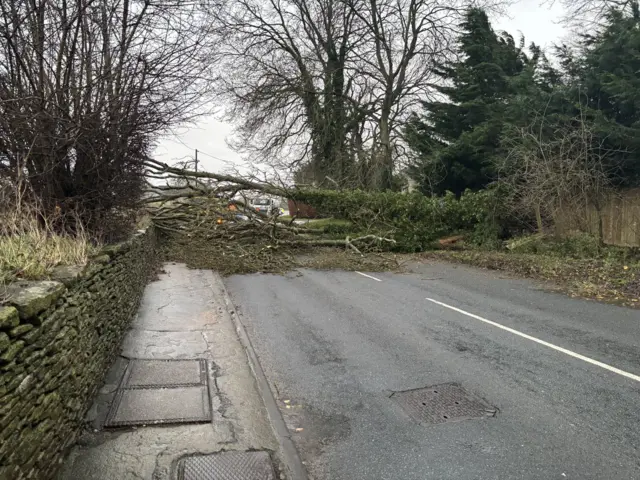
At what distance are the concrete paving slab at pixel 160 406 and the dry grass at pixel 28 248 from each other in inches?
58.9

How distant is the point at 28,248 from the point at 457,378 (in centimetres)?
486

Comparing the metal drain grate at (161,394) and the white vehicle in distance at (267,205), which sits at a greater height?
the white vehicle in distance at (267,205)

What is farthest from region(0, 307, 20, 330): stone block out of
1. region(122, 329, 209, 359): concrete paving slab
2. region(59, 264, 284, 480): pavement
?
region(122, 329, 209, 359): concrete paving slab

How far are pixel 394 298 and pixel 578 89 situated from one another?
11877 mm

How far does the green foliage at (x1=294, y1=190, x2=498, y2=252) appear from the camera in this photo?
18422 millimetres

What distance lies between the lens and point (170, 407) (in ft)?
15.0

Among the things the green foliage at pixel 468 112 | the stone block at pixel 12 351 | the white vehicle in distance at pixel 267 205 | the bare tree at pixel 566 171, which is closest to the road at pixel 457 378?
the stone block at pixel 12 351

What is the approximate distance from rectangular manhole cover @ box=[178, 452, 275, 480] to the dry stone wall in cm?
95

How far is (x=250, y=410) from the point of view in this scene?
4617 mm

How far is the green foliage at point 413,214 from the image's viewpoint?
1842cm

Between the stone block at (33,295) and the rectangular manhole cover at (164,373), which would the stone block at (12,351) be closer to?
the stone block at (33,295)

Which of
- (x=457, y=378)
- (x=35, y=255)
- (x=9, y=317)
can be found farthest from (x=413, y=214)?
(x=9, y=317)

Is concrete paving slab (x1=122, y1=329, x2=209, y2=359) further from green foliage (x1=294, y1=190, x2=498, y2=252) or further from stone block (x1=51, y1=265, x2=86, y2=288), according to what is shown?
green foliage (x1=294, y1=190, x2=498, y2=252)

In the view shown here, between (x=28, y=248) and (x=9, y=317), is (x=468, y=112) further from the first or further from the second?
(x=9, y=317)
